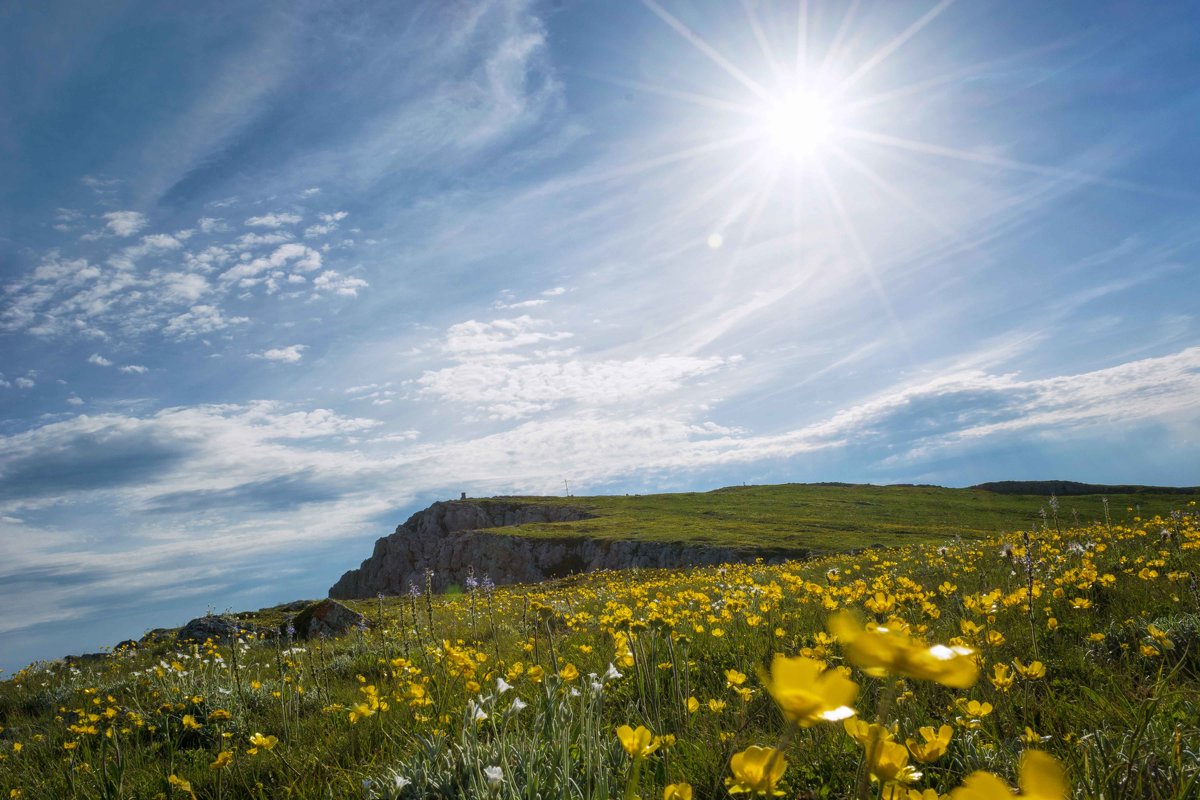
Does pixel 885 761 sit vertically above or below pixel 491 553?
above

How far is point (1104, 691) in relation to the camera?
13.3ft

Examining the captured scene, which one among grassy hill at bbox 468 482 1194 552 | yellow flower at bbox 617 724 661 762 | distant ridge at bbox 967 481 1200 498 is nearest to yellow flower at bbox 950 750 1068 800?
yellow flower at bbox 617 724 661 762

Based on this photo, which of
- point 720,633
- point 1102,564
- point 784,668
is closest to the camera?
point 784,668

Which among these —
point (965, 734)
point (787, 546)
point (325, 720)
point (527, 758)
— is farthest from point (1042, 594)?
point (787, 546)

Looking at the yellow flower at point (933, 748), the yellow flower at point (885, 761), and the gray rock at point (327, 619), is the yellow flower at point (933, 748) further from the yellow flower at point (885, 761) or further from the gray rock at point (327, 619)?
the gray rock at point (327, 619)

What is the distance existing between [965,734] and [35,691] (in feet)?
46.9

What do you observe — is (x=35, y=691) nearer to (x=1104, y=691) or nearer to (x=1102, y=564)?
(x=1104, y=691)

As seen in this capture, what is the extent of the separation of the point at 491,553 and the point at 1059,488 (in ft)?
308

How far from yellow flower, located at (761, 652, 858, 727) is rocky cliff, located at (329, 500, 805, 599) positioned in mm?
20934

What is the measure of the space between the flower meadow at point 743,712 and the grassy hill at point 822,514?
1358 inches

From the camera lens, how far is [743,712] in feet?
10.3

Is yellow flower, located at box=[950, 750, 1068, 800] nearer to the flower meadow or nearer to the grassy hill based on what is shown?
the flower meadow

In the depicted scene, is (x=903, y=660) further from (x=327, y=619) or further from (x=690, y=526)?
(x=690, y=526)

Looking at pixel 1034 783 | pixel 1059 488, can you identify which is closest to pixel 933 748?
pixel 1034 783
